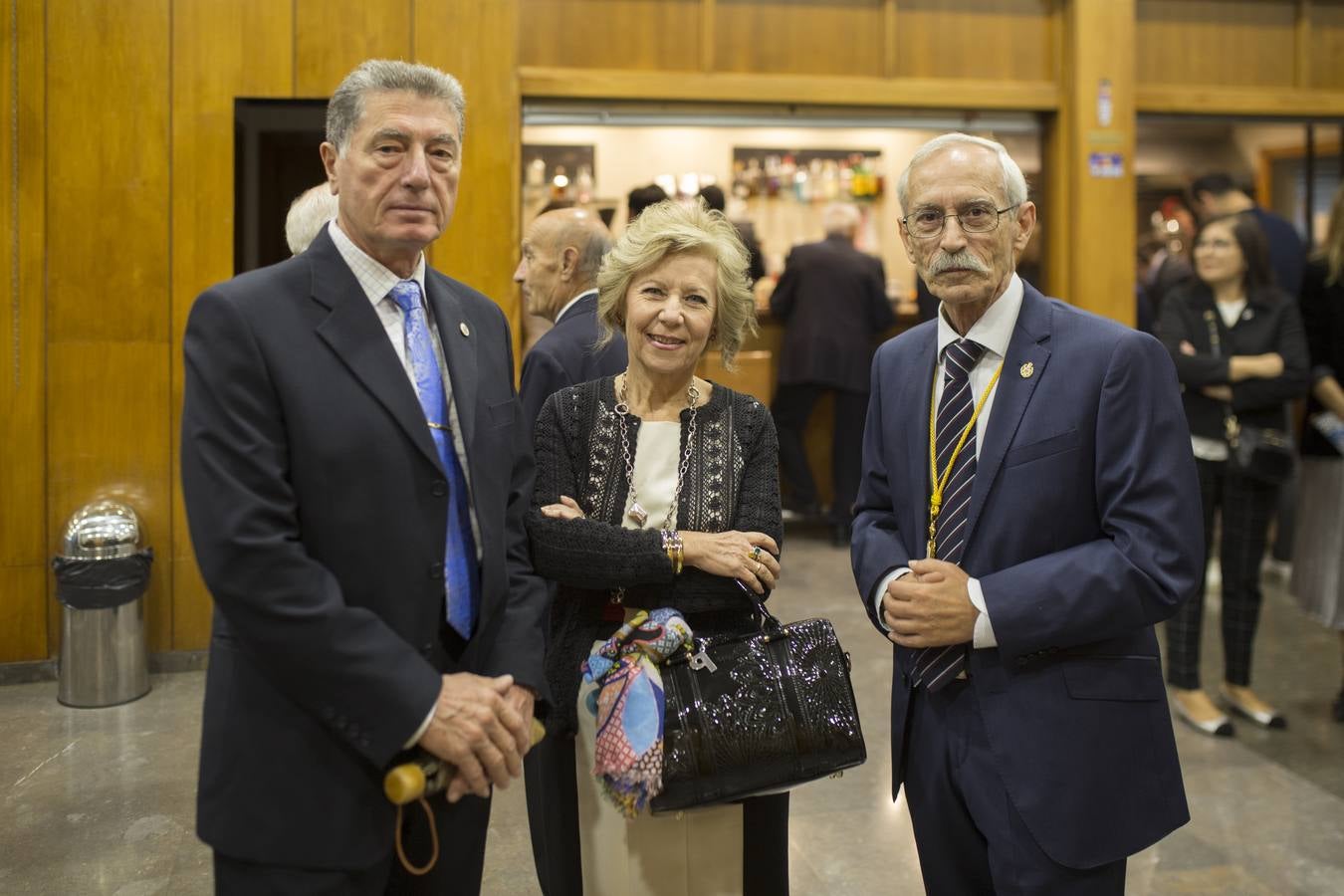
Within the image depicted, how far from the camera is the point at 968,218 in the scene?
1913mm

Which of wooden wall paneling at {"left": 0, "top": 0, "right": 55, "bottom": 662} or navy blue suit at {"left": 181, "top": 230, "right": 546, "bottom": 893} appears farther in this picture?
wooden wall paneling at {"left": 0, "top": 0, "right": 55, "bottom": 662}

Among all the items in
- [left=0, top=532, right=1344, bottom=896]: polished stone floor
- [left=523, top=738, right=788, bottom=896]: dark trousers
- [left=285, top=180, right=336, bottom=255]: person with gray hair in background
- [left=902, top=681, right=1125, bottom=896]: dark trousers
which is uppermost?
[left=285, top=180, right=336, bottom=255]: person with gray hair in background

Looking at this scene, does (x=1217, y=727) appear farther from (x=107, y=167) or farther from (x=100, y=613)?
(x=107, y=167)

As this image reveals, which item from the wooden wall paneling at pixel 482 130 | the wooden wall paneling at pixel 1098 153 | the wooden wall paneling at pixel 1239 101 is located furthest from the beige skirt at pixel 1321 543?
the wooden wall paneling at pixel 482 130

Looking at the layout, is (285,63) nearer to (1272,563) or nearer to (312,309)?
(312,309)

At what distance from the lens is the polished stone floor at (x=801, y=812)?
9.99ft

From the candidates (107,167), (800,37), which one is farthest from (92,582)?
(800,37)

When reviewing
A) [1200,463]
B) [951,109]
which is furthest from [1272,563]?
[951,109]

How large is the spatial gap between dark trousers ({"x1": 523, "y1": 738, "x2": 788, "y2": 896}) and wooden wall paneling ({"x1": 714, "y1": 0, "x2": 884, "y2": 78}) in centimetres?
408

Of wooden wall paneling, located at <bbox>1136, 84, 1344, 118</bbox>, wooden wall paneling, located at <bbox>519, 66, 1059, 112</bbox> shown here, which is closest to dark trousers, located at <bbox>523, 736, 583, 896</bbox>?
wooden wall paneling, located at <bbox>519, 66, 1059, 112</bbox>

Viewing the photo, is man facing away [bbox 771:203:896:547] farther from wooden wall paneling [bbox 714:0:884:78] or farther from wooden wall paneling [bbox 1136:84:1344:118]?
→ wooden wall paneling [bbox 1136:84:1344:118]

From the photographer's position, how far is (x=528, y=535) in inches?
83.4

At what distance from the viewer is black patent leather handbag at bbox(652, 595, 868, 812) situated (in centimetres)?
196

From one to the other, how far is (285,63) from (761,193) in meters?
4.76
